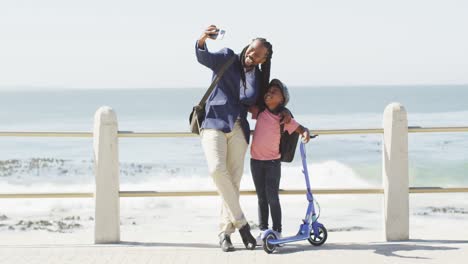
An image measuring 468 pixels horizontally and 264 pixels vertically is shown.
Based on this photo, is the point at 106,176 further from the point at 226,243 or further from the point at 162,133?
the point at 226,243

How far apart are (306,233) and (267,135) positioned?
86 cm

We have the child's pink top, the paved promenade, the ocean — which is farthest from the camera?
the ocean

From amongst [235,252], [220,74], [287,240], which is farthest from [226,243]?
[220,74]

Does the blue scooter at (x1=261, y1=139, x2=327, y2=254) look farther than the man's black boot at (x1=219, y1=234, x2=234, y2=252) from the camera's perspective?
No

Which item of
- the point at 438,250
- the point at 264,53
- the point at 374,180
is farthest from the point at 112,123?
the point at 374,180

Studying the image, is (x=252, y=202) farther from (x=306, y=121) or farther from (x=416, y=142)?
(x=306, y=121)

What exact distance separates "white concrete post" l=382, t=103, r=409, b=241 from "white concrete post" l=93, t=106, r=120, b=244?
2337mm

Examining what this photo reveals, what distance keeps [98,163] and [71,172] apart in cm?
2404

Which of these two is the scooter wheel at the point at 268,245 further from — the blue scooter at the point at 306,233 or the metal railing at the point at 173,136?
the metal railing at the point at 173,136

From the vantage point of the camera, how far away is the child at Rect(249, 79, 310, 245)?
7555 millimetres

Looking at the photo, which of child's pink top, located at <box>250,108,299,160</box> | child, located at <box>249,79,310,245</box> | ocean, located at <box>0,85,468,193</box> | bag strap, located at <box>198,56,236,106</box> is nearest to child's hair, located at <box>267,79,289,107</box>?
child, located at <box>249,79,310,245</box>

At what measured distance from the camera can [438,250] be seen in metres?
7.70

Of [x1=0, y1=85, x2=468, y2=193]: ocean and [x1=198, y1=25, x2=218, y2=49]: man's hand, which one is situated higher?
[x1=0, y1=85, x2=468, y2=193]: ocean

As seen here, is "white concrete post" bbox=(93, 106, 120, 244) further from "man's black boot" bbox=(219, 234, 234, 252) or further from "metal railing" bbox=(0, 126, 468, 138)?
"man's black boot" bbox=(219, 234, 234, 252)
